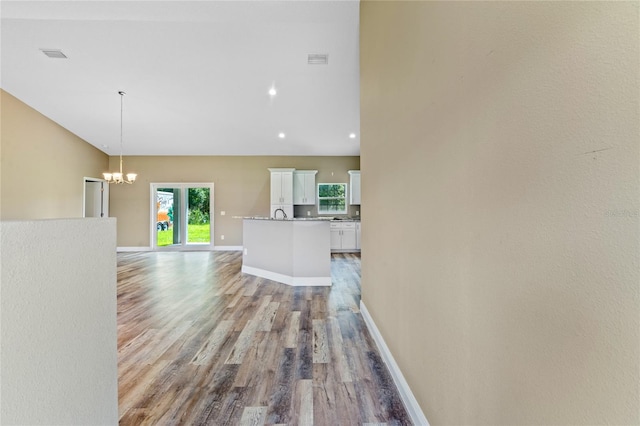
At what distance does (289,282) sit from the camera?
4410 millimetres

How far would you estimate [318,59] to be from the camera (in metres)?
4.40

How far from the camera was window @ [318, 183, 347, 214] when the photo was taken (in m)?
8.30

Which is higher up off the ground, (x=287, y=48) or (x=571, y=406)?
(x=287, y=48)

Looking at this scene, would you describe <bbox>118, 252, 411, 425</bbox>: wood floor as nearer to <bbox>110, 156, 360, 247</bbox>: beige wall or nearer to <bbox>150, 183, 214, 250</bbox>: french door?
<bbox>110, 156, 360, 247</bbox>: beige wall

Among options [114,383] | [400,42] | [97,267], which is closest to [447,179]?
[400,42]

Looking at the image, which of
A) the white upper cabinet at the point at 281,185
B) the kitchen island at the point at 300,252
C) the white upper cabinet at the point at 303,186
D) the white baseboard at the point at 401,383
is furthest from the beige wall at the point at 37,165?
the white baseboard at the point at 401,383

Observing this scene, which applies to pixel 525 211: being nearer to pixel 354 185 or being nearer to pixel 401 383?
pixel 401 383

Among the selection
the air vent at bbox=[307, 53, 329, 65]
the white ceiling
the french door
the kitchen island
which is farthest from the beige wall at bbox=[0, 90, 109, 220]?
the air vent at bbox=[307, 53, 329, 65]

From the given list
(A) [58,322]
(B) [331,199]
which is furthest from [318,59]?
(A) [58,322]

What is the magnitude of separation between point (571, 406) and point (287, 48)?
470 cm

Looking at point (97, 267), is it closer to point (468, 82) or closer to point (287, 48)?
point (468, 82)

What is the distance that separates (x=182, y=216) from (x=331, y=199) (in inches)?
183

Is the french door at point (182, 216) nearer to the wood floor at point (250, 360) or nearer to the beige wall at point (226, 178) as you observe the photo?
the beige wall at point (226, 178)

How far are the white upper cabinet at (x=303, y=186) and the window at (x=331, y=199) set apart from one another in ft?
0.99
